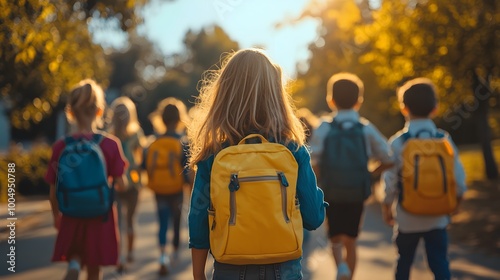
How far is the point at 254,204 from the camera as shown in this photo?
2.99 metres

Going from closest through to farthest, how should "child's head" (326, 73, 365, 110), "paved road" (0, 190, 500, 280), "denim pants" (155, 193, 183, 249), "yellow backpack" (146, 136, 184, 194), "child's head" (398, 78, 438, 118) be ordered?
1. "child's head" (398, 78, 438, 118)
2. "child's head" (326, 73, 365, 110)
3. "paved road" (0, 190, 500, 280)
4. "yellow backpack" (146, 136, 184, 194)
5. "denim pants" (155, 193, 183, 249)

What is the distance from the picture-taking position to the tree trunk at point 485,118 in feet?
48.5

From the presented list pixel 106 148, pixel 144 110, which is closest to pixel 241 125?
pixel 106 148

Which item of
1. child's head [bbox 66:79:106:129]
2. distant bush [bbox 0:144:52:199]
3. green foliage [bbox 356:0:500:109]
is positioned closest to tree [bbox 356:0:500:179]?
green foliage [bbox 356:0:500:109]

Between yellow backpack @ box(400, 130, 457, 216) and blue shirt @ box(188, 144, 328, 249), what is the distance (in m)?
1.97

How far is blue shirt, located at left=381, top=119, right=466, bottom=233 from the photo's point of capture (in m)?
5.06

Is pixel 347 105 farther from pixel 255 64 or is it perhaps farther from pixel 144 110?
pixel 144 110

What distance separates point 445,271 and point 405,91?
136cm

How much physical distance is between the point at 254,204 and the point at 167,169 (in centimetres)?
480

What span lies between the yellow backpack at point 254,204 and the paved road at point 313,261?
14.4 feet

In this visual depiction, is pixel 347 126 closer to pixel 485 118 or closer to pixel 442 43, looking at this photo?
pixel 442 43

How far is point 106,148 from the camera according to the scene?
16.3 feet

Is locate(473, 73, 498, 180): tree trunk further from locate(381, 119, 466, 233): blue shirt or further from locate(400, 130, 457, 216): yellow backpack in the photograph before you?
locate(400, 130, 457, 216): yellow backpack

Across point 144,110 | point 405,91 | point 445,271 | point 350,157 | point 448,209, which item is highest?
point 144,110
